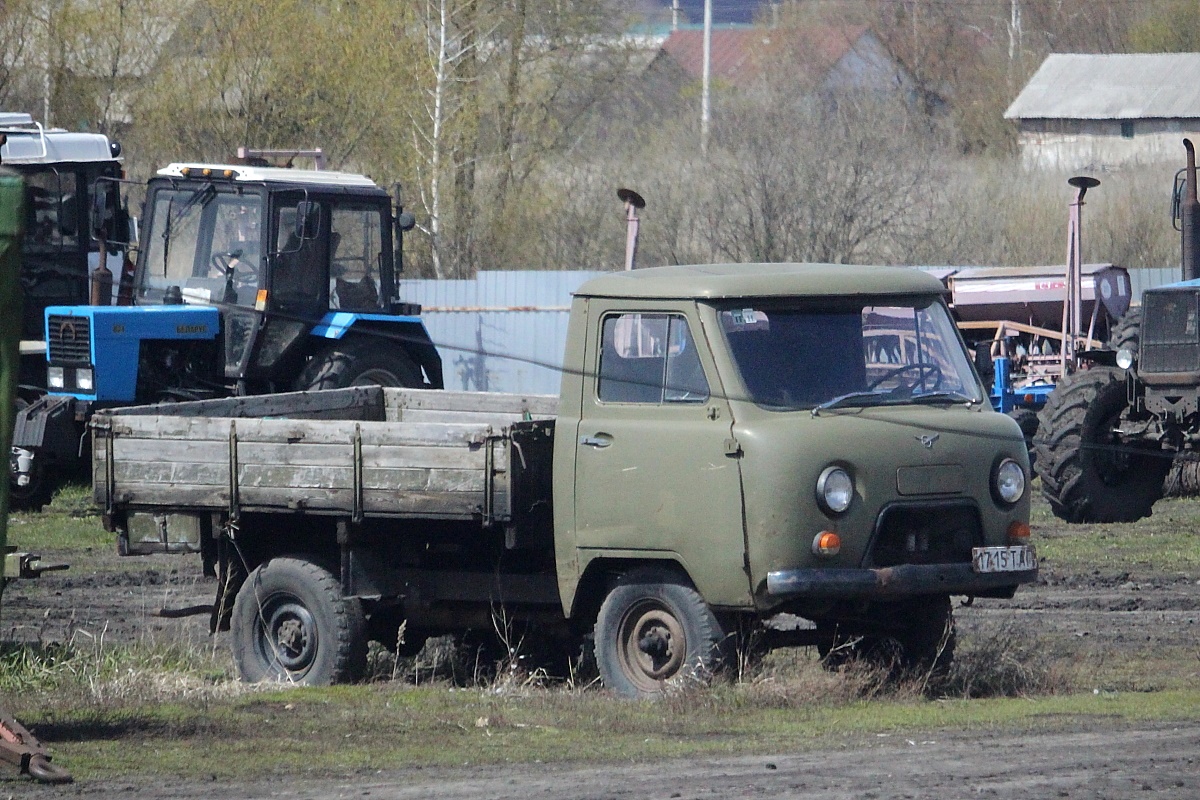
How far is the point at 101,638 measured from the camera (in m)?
9.73

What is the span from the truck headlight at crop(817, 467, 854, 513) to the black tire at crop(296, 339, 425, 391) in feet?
29.5

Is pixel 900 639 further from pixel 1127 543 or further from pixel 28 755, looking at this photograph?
pixel 1127 543

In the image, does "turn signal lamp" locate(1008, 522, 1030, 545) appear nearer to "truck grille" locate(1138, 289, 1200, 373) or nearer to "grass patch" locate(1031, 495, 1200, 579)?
"grass patch" locate(1031, 495, 1200, 579)

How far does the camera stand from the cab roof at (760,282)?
319 inches

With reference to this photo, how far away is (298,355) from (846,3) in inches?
2276

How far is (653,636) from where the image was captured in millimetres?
8188

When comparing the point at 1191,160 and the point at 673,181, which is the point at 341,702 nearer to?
the point at 1191,160

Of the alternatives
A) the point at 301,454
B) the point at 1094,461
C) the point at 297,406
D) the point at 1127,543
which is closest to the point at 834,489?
the point at 301,454

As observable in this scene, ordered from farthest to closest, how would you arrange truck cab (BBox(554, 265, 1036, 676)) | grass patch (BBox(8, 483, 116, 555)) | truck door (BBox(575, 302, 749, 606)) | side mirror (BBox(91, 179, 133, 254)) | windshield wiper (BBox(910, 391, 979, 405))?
1. side mirror (BBox(91, 179, 133, 254))
2. grass patch (BBox(8, 483, 116, 555))
3. windshield wiper (BBox(910, 391, 979, 405))
4. truck door (BBox(575, 302, 749, 606))
5. truck cab (BBox(554, 265, 1036, 676))

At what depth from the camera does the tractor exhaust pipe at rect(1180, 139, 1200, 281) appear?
53.6 ft

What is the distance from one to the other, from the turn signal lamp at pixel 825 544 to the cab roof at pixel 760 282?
3.95 feet

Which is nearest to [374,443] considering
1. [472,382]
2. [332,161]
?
[472,382]

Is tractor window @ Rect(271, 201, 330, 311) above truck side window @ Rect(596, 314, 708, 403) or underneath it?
above

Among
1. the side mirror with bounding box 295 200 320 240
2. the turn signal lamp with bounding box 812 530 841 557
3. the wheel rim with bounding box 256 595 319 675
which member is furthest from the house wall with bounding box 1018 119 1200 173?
the turn signal lamp with bounding box 812 530 841 557
